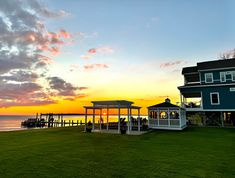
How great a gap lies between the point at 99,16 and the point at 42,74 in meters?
16.4

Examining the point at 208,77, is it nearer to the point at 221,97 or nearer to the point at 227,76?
the point at 227,76

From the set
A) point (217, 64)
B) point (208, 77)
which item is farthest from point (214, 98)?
point (217, 64)

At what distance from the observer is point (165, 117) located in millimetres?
21812

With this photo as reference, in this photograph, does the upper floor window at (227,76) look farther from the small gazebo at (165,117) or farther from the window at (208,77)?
the small gazebo at (165,117)

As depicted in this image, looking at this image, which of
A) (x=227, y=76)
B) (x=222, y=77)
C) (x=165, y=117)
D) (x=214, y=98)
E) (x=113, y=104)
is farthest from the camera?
(x=222, y=77)

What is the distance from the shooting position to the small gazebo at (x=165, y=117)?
1998cm

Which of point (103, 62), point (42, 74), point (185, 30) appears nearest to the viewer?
point (185, 30)

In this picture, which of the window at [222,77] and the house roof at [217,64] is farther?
the house roof at [217,64]

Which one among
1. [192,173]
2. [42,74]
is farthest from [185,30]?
[42,74]

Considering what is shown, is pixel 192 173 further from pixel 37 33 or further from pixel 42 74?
pixel 42 74

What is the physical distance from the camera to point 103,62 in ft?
81.3

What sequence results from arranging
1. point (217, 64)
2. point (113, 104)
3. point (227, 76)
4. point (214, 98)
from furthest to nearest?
point (217, 64), point (227, 76), point (214, 98), point (113, 104)

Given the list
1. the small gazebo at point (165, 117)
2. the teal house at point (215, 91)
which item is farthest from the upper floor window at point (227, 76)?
the small gazebo at point (165, 117)

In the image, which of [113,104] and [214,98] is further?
[214,98]
